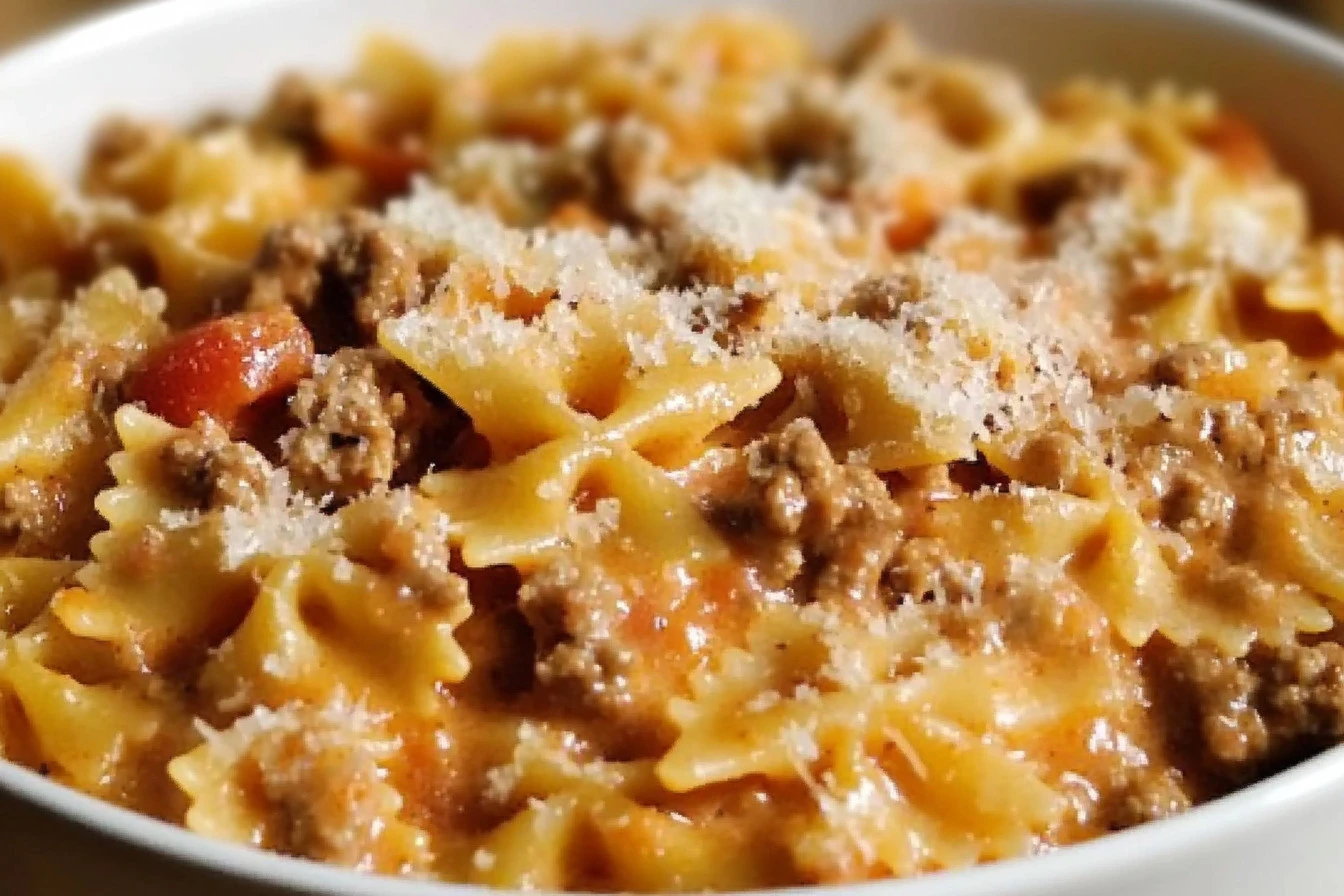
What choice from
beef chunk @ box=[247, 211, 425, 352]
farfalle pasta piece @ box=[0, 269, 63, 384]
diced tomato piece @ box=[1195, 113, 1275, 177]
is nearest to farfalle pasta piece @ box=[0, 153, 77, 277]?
farfalle pasta piece @ box=[0, 269, 63, 384]

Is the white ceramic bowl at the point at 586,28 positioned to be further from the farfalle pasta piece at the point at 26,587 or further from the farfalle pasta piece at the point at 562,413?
the farfalle pasta piece at the point at 562,413

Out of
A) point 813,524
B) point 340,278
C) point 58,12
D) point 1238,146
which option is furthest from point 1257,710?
point 58,12

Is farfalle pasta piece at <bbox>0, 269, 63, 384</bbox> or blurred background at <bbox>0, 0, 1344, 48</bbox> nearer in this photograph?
farfalle pasta piece at <bbox>0, 269, 63, 384</bbox>

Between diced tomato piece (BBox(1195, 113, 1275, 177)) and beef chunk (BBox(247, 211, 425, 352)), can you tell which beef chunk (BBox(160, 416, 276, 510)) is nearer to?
beef chunk (BBox(247, 211, 425, 352))

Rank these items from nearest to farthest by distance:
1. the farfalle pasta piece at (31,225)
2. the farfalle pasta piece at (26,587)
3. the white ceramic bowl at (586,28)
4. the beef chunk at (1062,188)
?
the farfalle pasta piece at (26,587) < the farfalle pasta piece at (31,225) < the beef chunk at (1062,188) < the white ceramic bowl at (586,28)

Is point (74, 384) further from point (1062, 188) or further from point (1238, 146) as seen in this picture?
point (1238, 146)

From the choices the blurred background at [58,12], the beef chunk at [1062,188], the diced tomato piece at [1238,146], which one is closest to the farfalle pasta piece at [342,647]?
the beef chunk at [1062,188]
